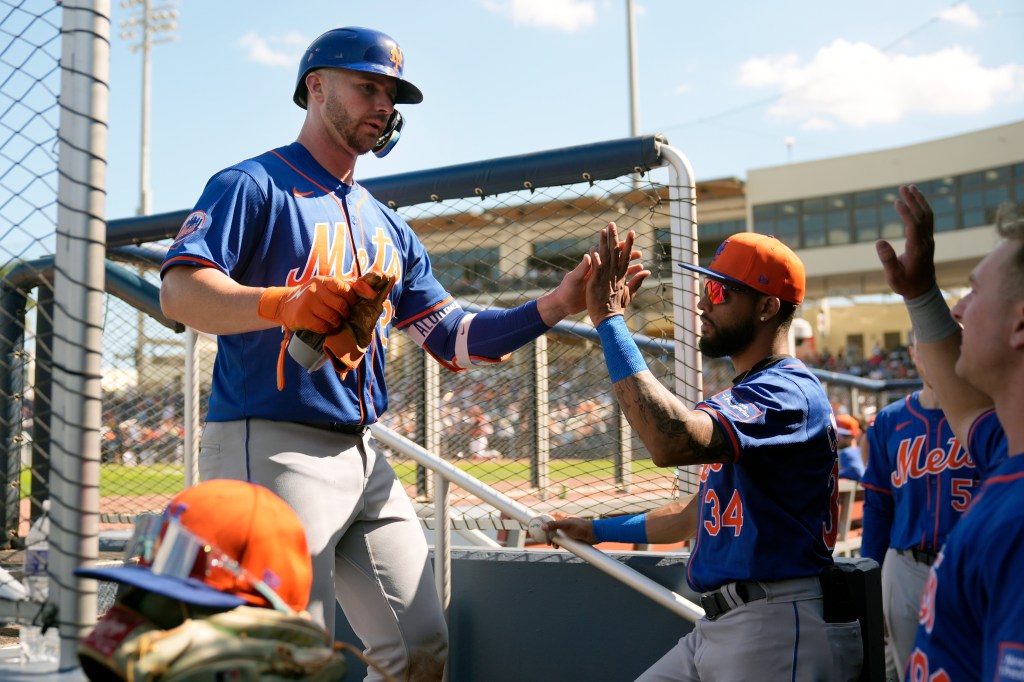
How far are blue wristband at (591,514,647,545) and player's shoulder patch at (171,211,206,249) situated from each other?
5.37ft

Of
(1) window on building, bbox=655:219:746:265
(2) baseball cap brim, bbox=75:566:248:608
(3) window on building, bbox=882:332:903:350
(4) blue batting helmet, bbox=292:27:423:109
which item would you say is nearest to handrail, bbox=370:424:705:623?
(4) blue batting helmet, bbox=292:27:423:109

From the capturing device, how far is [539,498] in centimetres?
552

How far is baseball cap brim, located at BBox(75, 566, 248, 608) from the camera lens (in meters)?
1.49

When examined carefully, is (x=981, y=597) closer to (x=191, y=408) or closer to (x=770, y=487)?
(x=770, y=487)

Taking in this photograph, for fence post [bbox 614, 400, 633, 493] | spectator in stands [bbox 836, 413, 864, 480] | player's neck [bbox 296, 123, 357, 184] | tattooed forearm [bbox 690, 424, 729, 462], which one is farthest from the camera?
spectator in stands [bbox 836, 413, 864, 480]

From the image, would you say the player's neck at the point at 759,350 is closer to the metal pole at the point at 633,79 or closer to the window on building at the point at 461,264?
the window on building at the point at 461,264

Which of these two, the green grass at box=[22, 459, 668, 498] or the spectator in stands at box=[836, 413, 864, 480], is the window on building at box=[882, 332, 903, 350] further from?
the green grass at box=[22, 459, 668, 498]

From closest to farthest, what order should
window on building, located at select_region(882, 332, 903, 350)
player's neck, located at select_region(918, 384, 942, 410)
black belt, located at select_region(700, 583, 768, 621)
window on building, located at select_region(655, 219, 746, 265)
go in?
1. black belt, located at select_region(700, 583, 768, 621)
2. player's neck, located at select_region(918, 384, 942, 410)
3. window on building, located at select_region(655, 219, 746, 265)
4. window on building, located at select_region(882, 332, 903, 350)

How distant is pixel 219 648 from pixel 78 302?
33.7 inches

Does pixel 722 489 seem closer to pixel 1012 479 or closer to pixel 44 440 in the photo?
pixel 1012 479

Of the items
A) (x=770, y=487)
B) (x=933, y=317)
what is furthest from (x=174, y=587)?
(x=933, y=317)

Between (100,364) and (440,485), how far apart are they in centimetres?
185

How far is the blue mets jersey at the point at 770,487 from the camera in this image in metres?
2.59

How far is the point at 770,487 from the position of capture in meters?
2.66
